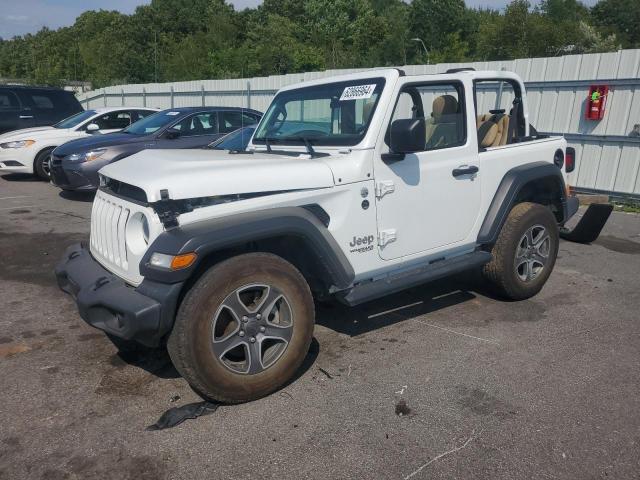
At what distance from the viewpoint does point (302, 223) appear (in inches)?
126

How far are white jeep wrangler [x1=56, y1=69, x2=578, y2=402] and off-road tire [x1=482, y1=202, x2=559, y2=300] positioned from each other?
0.05 ft

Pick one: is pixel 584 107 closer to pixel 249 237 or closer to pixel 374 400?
pixel 374 400

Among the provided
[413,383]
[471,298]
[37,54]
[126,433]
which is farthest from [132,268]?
[37,54]

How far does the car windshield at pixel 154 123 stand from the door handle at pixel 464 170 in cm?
647

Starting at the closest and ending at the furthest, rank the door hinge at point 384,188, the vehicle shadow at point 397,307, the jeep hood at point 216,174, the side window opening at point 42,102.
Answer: the jeep hood at point 216,174 → the door hinge at point 384,188 → the vehicle shadow at point 397,307 → the side window opening at point 42,102

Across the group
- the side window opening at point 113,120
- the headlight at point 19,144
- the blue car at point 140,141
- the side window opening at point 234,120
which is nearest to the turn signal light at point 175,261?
the blue car at point 140,141

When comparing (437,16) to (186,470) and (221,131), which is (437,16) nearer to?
(221,131)

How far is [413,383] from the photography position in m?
3.46

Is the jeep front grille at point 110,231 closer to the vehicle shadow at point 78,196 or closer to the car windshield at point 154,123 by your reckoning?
the car windshield at point 154,123

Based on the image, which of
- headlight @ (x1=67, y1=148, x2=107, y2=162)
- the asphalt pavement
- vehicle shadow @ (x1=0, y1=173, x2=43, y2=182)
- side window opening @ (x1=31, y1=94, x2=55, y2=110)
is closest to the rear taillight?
the asphalt pavement

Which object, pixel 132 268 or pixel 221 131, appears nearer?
pixel 132 268

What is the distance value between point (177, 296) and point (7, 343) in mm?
1996

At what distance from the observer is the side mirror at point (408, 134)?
3.50 m

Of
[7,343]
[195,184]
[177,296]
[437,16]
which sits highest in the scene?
[437,16]
